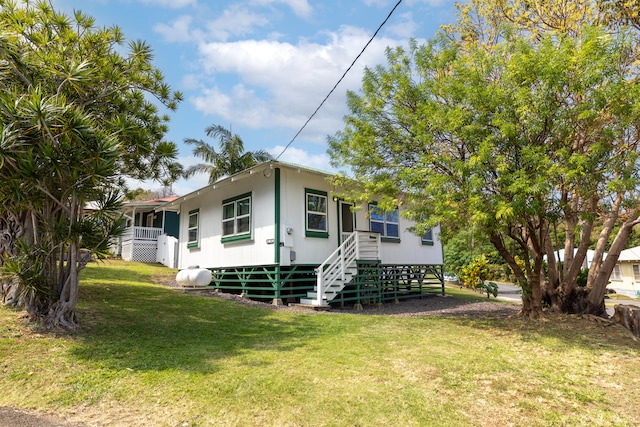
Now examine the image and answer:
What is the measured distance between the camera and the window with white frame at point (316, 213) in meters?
11.7

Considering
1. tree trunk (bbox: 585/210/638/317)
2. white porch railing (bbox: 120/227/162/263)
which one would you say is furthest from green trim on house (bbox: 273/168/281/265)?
white porch railing (bbox: 120/227/162/263)

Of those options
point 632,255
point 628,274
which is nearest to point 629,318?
point 632,255

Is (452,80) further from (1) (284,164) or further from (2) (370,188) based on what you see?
(1) (284,164)

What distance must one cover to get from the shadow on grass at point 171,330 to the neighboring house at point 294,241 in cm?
182

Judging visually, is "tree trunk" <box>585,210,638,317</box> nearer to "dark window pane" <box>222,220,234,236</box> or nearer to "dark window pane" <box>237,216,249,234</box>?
"dark window pane" <box>237,216,249,234</box>

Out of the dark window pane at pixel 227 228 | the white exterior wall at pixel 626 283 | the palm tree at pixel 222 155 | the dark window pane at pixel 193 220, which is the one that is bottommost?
the white exterior wall at pixel 626 283

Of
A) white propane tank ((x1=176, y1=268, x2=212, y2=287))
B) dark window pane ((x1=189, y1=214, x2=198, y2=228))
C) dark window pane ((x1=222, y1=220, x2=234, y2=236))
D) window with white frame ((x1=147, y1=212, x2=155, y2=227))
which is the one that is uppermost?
window with white frame ((x1=147, y1=212, x2=155, y2=227))

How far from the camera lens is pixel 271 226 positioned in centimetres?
1109

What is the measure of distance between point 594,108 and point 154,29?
872cm

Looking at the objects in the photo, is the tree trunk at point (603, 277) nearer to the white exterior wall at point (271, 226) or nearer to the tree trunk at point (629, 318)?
the tree trunk at point (629, 318)

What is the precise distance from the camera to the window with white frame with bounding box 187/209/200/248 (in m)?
14.9

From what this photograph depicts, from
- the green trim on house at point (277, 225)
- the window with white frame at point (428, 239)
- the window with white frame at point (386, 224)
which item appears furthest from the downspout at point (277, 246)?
the window with white frame at point (428, 239)

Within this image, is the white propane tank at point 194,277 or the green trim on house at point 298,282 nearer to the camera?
the green trim on house at point 298,282

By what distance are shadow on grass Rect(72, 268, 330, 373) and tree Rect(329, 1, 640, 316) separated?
148 inches
